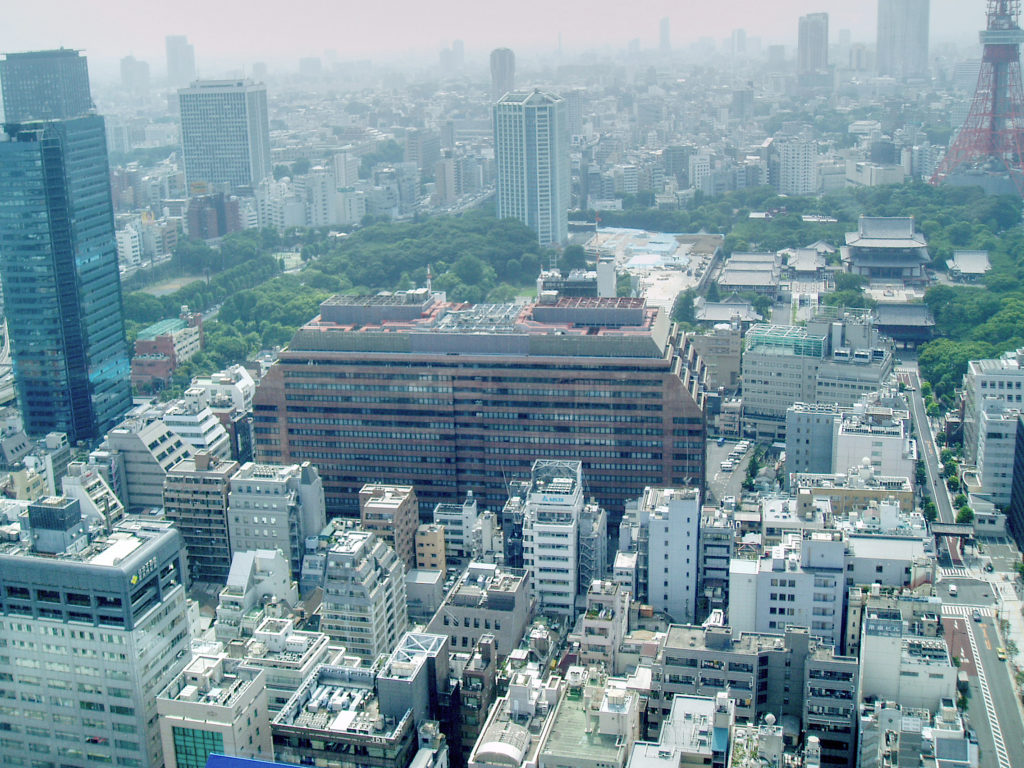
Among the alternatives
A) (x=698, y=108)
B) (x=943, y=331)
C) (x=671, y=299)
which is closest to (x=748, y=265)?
(x=671, y=299)

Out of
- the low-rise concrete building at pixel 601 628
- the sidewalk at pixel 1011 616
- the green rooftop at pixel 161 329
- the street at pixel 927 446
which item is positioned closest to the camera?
the low-rise concrete building at pixel 601 628

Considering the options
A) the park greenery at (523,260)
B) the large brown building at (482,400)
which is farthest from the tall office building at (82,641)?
the park greenery at (523,260)

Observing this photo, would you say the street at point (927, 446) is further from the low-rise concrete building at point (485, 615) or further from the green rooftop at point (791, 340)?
the low-rise concrete building at point (485, 615)

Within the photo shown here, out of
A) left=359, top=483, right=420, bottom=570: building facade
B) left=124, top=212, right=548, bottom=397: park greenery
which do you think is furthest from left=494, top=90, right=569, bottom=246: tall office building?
left=359, top=483, right=420, bottom=570: building facade

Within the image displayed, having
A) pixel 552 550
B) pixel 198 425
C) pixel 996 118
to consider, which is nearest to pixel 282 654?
pixel 552 550

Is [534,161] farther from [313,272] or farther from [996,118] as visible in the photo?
[996,118]

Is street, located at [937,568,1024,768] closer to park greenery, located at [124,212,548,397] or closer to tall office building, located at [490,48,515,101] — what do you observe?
park greenery, located at [124,212,548,397]
